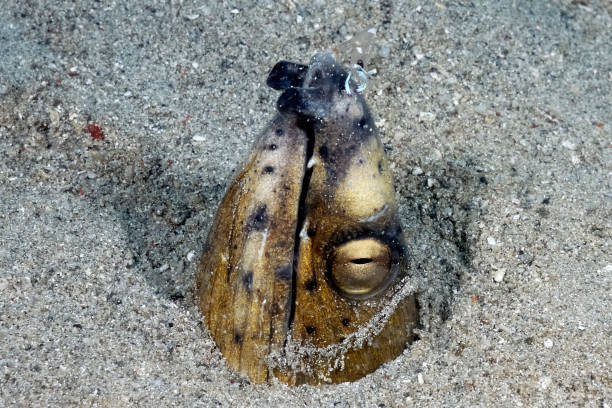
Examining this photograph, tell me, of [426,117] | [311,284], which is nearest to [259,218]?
[311,284]

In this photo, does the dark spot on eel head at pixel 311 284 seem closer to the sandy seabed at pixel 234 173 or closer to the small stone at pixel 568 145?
the sandy seabed at pixel 234 173

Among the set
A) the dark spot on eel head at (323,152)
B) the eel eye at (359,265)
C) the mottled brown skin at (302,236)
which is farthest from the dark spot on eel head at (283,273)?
the dark spot on eel head at (323,152)

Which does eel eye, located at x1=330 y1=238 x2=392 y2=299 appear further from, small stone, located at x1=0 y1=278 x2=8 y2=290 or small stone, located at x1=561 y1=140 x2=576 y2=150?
small stone, located at x1=561 y1=140 x2=576 y2=150

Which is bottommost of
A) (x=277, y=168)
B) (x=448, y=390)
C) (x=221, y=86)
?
(x=448, y=390)

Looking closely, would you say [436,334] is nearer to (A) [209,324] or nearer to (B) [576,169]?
(A) [209,324]

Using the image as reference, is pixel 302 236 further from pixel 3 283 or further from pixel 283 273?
pixel 3 283

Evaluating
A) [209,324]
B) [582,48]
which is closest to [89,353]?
[209,324]

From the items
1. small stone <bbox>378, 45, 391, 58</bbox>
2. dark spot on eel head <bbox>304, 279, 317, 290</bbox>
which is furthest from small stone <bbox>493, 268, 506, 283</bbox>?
small stone <bbox>378, 45, 391, 58</bbox>
